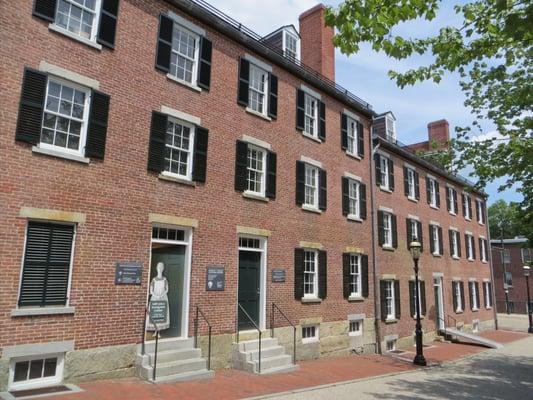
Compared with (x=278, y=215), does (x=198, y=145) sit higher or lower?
higher

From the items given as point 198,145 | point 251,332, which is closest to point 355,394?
point 251,332

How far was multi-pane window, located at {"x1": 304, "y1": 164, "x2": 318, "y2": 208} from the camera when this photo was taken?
53.0 feet

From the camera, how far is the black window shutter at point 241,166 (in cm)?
1312

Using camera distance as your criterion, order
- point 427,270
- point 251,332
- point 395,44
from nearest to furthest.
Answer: point 395,44
point 251,332
point 427,270

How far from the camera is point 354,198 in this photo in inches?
734

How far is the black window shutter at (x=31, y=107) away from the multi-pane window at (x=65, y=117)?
233 mm

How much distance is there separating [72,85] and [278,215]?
7381mm

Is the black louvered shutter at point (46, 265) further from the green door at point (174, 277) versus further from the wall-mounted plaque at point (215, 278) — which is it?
the wall-mounted plaque at point (215, 278)

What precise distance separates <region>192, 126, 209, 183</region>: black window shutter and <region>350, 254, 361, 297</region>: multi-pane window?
8.44m

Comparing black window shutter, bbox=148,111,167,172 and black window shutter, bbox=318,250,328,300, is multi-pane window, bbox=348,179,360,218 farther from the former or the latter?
black window shutter, bbox=148,111,167,172

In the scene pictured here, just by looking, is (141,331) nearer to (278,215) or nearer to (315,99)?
(278,215)

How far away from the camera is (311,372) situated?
12336mm

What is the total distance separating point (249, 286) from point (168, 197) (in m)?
3.96

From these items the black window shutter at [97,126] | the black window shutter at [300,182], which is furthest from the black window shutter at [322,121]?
the black window shutter at [97,126]
